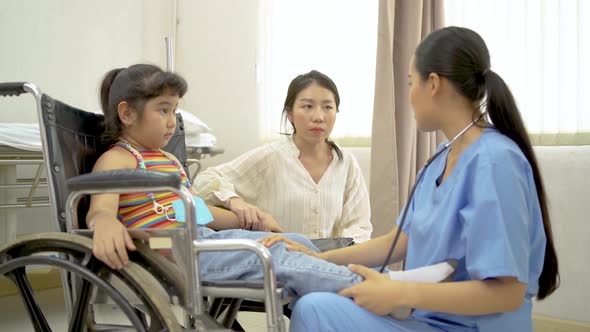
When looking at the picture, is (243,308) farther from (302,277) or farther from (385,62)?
(385,62)

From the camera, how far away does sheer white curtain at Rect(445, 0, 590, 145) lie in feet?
7.73

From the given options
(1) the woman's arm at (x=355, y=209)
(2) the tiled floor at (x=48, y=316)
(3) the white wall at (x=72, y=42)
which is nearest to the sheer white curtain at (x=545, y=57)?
(1) the woman's arm at (x=355, y=209)

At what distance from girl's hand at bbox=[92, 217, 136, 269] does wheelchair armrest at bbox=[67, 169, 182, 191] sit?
0.10m

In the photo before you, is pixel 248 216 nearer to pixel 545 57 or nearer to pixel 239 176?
pixel 239 176

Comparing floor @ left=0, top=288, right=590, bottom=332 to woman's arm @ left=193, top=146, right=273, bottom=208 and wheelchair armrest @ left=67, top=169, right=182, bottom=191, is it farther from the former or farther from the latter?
wheelchair armrest @ left=67, top=169, right=182, bottom=191

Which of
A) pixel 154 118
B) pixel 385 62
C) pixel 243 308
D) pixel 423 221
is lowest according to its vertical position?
pixel 243 308

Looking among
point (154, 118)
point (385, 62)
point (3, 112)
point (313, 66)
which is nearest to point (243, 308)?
point (154, 118)

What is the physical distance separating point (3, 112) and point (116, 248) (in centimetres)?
238

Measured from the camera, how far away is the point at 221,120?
367 centimetres

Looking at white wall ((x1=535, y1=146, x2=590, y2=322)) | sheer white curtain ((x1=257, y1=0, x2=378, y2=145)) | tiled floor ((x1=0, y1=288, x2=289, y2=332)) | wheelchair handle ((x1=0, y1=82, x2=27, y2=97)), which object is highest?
sheer white curtain ((x1=257, y1=0, x2=378, y2=145))

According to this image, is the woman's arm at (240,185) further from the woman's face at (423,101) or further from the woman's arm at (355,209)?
the woman's face at (423,101)

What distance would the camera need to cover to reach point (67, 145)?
1.31m

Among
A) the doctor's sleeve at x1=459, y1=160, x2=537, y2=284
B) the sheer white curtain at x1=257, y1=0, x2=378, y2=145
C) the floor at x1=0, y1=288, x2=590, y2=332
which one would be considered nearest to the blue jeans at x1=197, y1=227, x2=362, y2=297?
the doctor's sleeve at x1=459, y1=160, x2=537, y2=284

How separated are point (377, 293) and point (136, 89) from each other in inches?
31.8
